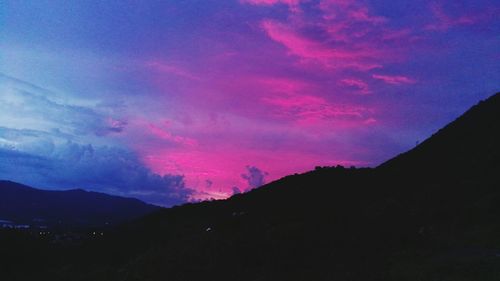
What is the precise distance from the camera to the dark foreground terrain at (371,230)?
28.8 m

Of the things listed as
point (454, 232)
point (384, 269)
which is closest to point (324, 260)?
point (384, 269)

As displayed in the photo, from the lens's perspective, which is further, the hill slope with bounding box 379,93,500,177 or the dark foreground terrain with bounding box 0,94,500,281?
the hill slope with bounding box 379,93,500,177

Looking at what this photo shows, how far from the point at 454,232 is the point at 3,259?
223ft

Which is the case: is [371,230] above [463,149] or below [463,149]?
below

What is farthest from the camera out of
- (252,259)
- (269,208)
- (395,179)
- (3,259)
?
(3,259)

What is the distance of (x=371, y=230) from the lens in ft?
120

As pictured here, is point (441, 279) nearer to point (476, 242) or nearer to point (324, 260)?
point (476, 242)

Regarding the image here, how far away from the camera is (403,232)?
111 feet

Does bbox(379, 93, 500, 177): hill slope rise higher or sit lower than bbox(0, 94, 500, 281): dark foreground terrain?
higher

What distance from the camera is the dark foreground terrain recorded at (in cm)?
2881

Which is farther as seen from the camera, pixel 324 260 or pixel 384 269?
pixel 324 260

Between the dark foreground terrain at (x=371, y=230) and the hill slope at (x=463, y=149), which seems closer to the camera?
the dark foreground terrain at (x=371, y=230)

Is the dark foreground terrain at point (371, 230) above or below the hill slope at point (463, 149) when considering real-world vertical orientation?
below

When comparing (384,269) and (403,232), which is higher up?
(403,232)
